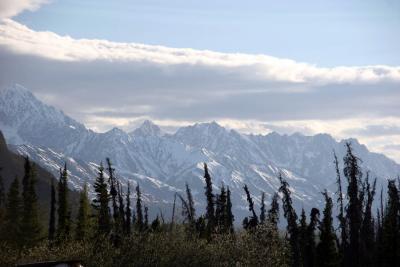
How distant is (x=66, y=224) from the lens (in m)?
98.3

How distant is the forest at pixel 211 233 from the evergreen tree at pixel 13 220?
13 cm

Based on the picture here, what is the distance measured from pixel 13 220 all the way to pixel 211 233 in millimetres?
Result: 46747

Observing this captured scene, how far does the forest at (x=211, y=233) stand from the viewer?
135 ft

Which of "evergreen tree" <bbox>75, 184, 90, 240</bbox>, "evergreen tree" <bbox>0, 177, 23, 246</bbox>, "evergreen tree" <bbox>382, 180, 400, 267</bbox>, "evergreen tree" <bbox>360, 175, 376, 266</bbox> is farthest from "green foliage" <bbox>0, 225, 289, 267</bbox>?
"evergreen tree" <bbox>0, 177, 23, 246</bbox>

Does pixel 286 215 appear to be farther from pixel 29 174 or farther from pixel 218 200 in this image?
pixel 29 174

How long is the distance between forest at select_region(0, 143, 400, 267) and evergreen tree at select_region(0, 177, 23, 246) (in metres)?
0.13

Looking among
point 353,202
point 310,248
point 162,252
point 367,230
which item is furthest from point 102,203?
point 162,252

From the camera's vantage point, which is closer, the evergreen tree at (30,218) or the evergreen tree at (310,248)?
the evergreen tree at (310,248)

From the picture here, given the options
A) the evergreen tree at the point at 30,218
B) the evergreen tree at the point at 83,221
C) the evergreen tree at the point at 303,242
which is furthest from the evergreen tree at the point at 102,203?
the evergreen tree at the point at 303,242

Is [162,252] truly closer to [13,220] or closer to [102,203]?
[102,203]

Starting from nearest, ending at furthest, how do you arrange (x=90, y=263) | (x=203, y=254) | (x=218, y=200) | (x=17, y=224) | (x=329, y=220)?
(x=90, y=263)
(x=203, y=254)
(x=329, y=220)
(x=218, y=200)
(x=17, y=224)

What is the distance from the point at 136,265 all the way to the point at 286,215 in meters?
47.6

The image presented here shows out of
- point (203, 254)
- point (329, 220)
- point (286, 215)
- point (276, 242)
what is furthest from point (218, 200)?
point (203, 254)

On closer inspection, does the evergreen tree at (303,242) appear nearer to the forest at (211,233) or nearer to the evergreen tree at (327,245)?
the forest at (211,233)
